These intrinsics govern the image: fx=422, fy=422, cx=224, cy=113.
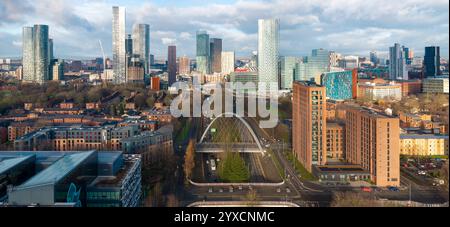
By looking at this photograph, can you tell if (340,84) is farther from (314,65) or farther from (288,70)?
(288,70)

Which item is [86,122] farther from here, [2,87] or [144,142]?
[2,87]

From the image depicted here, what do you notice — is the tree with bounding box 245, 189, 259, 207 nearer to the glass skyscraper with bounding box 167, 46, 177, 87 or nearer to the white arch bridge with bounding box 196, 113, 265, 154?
the white arch bridge with bounding box 196, 113, 265, 154

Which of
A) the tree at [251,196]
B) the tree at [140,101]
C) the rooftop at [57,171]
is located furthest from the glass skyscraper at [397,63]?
the rooftop at [57,171]

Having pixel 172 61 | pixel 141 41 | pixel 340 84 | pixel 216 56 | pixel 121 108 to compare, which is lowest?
pixel 121 108

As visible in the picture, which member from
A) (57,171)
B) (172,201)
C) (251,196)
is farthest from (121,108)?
(57,171)

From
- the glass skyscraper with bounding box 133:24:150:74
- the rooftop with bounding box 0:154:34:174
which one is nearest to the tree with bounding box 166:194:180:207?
the rooftop with bounding box 0:154:34:174

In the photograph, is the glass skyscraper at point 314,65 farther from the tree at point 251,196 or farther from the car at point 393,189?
the tree at point 251,196
